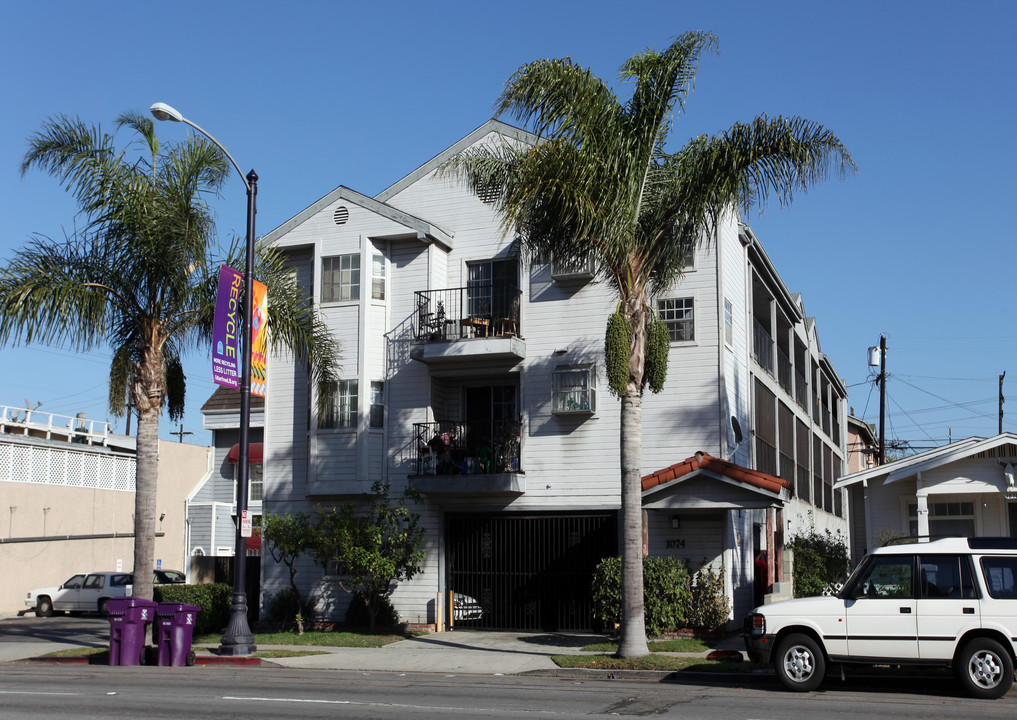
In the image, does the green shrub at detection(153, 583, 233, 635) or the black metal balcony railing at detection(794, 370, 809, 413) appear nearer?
the green shrub at detection(153, 583, 233, 635)

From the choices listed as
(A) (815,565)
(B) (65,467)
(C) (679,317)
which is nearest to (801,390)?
(A) (815,565)

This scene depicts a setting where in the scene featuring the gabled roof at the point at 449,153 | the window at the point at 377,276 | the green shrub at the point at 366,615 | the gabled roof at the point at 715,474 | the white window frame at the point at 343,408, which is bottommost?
the green shrub at the point at 366,615

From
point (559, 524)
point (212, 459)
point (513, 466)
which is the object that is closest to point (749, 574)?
point (559, 524)

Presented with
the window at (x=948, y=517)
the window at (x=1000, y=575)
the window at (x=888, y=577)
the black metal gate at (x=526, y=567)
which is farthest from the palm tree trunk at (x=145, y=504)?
the window at (x=948, y=517)

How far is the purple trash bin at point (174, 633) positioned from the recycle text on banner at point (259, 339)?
405cm

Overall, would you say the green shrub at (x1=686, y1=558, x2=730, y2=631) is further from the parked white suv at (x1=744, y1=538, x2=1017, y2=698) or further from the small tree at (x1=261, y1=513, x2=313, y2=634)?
the small tree at (x1=261, y1=513, x2=313, y2=634)

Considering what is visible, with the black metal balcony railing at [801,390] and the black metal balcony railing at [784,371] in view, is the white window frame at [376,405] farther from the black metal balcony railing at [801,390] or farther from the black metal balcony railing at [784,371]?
the black metal balcony railing at [801,390]

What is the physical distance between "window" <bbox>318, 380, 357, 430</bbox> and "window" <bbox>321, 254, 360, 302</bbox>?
2125mm

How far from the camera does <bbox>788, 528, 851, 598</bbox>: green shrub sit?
24375 mm

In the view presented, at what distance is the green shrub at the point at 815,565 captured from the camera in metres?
24.4

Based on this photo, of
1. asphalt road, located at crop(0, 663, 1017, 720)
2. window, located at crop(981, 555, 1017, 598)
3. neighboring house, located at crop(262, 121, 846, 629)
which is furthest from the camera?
neighboring house, located at crop(262, 121, 846, 629)

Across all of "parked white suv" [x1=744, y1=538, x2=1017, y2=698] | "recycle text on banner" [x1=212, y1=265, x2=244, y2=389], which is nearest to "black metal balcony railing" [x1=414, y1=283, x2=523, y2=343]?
"recycle text on banner" [x1=212, y1=265, x2=244, y2=389]

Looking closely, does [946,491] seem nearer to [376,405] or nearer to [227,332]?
[376,405]

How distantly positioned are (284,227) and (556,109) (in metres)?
10.2
